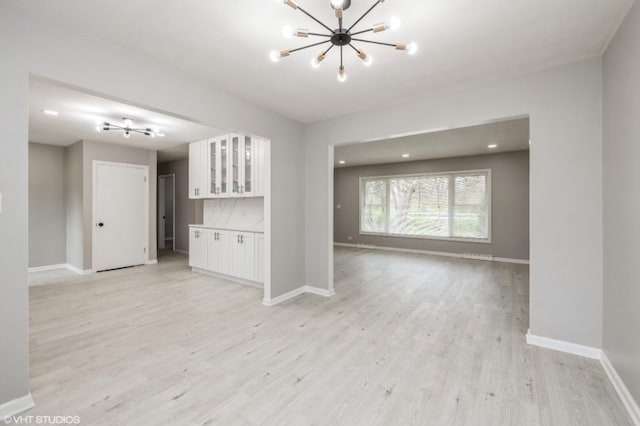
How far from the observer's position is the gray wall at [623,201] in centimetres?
176

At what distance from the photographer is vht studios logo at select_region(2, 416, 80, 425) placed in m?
1.67

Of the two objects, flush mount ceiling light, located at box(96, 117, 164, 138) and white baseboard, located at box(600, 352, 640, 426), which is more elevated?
flush mount ceiling light, located at box(96, 117, 164, 138)

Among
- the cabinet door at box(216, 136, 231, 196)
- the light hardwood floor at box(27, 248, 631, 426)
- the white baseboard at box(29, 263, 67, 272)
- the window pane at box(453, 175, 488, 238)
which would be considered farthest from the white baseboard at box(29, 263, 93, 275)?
the window pane at box(453, 175, 488, 238)

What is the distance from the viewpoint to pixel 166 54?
93.7 inches

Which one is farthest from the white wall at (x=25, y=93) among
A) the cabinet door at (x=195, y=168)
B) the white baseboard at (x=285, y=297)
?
the cabinet door at (x=195, y=168)

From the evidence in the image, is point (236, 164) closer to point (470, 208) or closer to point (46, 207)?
point (46, 207)

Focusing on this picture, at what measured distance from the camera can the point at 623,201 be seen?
1.96m

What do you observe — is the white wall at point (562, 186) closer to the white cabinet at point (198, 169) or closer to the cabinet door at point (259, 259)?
the cabinet door at point (259, 259)

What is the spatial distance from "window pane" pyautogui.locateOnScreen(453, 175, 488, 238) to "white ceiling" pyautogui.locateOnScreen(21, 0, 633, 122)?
4.77 meters

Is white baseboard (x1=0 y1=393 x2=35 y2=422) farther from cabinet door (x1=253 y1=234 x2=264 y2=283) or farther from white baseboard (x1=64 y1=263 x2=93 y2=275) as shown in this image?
white baseboard (x1=64 y1=263 x2=93 y2=275)

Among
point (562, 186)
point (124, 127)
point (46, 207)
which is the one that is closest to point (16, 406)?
point (124, 127)

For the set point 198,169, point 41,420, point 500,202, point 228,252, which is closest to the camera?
point 41,420

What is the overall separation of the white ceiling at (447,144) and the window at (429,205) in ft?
2.30

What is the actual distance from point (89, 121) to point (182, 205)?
3803mm
